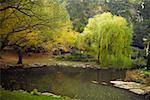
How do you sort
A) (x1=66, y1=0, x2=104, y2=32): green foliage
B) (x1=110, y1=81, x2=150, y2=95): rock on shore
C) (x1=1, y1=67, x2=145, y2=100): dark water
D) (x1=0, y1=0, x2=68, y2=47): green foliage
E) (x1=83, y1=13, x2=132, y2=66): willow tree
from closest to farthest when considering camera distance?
(x1=0, y1=0, x2=68, y2=47): green foliage → (x1=1, y1=67, x2=145, y2=100): dark water → (x1=110, y1=81, x2=150, y2=95): rock on shore → (x1=83, y1=13, x2=132, y2=66): willow tree → (x1=66, y1=0, x2=104, y2=32): green foliage

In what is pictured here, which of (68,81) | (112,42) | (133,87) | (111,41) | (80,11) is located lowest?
(133,87)

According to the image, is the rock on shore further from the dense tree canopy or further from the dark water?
the dense tree canopy

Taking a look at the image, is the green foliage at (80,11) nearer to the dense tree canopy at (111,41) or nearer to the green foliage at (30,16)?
the dense tree canopy at (111,41)

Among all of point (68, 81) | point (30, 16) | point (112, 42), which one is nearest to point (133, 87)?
point (68, 81)

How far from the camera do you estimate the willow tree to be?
108 feet

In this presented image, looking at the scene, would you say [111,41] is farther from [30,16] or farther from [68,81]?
[30,16]

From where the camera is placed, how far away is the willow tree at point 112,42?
3297 cm

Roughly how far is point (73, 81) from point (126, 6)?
25.6 meters

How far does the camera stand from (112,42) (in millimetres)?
33406

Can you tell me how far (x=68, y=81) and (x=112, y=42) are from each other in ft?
33.5

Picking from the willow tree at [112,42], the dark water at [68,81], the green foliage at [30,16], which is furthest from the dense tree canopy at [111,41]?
the green foliage at [30,16]

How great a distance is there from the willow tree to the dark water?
8.05ft

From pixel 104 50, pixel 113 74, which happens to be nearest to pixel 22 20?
pixel 113 74

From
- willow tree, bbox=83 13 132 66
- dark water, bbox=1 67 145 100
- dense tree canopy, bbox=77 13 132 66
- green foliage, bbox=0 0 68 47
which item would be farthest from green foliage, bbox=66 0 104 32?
green foliage, bbox=0 0 68 47
